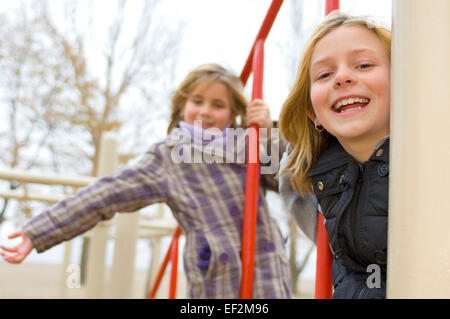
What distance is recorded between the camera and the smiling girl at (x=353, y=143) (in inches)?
32.1

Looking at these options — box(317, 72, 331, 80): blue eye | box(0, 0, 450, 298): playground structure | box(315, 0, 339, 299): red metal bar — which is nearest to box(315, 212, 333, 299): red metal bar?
box(315, 0, 339, 299): red metal bar

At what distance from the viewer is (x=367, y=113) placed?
0.82 metres

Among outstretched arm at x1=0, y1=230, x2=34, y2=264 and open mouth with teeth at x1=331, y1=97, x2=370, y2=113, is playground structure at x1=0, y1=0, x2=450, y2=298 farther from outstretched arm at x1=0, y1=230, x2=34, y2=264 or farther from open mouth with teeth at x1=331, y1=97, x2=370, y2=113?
outstretched arm at x1=0, y1=230, x2=34, y2=264

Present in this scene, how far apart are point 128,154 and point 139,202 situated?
4714 mm

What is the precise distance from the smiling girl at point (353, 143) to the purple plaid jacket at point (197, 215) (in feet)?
1.70

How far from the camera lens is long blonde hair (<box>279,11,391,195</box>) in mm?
927

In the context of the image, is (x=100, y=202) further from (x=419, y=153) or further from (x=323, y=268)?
(x=419, y=153)

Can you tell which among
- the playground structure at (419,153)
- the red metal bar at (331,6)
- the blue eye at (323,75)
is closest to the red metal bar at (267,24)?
the red metal bar at (331,6)

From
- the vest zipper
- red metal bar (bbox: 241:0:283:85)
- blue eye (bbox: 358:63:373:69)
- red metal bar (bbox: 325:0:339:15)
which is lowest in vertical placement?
the vest zipper

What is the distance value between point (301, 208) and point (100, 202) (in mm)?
649

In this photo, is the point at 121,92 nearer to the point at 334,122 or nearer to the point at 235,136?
the point at 235,136

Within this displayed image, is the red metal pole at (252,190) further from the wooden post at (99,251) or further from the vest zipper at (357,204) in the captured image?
the wooden post at (99,251)
